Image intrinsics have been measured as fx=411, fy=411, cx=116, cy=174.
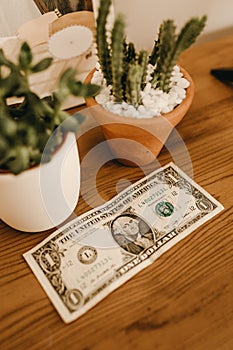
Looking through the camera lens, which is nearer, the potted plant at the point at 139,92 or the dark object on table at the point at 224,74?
the potted plant at the point at 139,92

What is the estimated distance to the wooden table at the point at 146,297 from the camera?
0.54m

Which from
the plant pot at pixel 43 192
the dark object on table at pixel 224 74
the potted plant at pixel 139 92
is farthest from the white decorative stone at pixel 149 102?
the dark object on table at pixel 224 74

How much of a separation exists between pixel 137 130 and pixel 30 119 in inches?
7.6

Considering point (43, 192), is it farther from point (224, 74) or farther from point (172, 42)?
point (224, 74)

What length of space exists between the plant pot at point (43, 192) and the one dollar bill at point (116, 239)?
4 centimetres

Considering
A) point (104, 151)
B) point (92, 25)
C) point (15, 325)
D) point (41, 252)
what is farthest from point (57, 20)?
point (15, 325)

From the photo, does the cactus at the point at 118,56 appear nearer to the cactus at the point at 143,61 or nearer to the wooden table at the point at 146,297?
the cactus at the point at 143,61

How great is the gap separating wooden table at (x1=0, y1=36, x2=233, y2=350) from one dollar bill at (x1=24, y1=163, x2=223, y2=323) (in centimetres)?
1

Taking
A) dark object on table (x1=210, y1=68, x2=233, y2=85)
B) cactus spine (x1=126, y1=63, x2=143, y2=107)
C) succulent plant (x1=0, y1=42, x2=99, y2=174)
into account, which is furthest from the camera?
dark object on table (x1=210, y1=68, x2=233, y2=85)

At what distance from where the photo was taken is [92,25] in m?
0.76

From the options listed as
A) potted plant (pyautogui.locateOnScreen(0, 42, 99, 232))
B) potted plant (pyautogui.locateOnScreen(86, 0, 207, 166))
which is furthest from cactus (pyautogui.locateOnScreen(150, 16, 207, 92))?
potted plant (pyautogui.locateOnScreen(0, 42, 99, 232))

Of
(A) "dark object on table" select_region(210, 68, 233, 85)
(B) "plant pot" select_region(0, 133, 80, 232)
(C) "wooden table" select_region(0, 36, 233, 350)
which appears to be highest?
(B) "plant pot" select_region(0, 133, 80, 232)

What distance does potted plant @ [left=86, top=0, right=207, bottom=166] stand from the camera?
583 millimetres

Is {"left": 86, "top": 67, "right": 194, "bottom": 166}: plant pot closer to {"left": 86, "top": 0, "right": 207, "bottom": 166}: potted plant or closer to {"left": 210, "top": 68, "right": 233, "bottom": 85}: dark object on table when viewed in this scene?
{"left": 86, "top": 0, "right": 207, "bottom": 166}: potted plant
